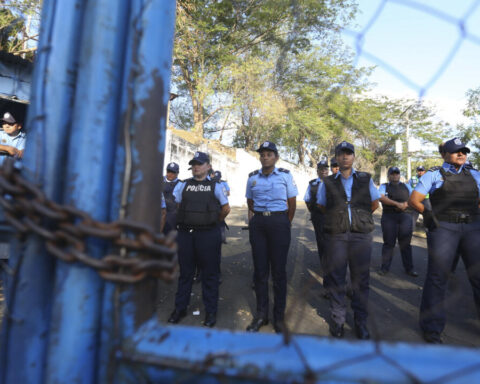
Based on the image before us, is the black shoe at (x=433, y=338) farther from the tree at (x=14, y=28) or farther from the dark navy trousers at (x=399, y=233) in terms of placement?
the tree at (x=14, y=28)

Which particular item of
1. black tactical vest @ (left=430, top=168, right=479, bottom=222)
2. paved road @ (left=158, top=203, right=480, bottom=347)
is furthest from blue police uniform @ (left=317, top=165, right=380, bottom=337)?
black tactical vest @ (left=430, top=168, right=479, bottom=222)

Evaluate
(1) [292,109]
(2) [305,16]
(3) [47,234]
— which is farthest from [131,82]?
(1) [292,109]

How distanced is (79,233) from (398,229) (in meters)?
5.18

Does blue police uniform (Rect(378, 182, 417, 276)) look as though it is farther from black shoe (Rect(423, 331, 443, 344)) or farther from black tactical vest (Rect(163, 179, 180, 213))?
black tactical vest (Rect(163, 179, 180, 213))

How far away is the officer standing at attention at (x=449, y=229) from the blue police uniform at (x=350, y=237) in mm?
521

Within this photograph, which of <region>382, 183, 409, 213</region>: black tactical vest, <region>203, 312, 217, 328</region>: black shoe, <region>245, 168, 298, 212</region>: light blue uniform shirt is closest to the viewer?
<region>203, 312, 217, 328</region>: black shoe

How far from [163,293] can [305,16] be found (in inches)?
133

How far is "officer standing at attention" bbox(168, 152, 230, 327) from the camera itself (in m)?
2.97

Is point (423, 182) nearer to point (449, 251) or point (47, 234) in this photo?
point (449, 251)

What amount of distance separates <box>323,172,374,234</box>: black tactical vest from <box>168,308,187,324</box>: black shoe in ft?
5.69

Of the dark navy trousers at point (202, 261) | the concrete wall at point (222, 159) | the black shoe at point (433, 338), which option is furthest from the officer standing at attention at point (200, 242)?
the concrete wall at point (222, 159)

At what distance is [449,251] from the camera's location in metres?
2.56

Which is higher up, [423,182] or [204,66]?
[204,66]

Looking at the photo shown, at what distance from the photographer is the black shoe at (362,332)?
2648mm
